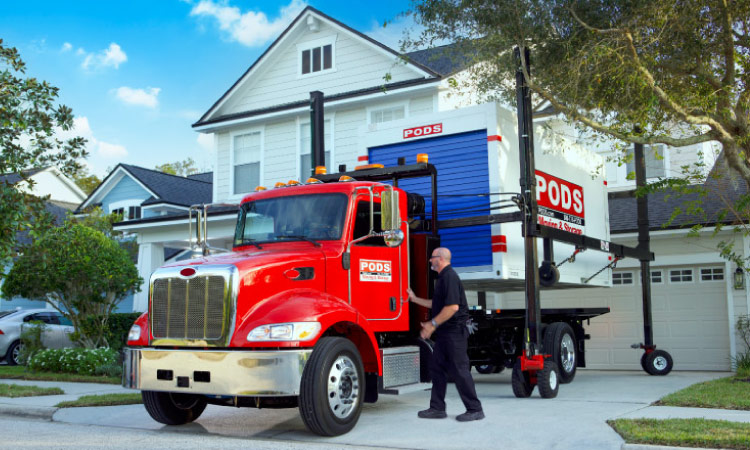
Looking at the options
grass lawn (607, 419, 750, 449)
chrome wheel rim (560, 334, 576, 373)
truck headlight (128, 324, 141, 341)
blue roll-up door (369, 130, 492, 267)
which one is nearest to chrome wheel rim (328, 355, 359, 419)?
truck headlight (128, 324, 141, 341)

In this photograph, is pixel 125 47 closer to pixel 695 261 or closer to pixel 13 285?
pixel 13 285

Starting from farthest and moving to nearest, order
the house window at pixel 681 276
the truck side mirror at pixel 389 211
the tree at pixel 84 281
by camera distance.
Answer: the house window at pixel 681 276
the tree at pixel 84 281
the truck side mirror at pixel 389 211

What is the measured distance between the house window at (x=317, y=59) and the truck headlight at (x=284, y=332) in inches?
605

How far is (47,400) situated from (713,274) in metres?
12.8

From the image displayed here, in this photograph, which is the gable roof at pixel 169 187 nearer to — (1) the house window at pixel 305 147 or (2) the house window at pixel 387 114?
(1) the house window at pixel 305 147

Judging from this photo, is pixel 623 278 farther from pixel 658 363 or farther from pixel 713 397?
pixel 713 397

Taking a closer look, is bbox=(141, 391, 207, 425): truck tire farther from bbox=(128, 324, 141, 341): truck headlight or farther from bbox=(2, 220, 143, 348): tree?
bbox=(2, 220, 143, 348): tree

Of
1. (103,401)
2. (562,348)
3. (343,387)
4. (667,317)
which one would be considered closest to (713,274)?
(667,317)

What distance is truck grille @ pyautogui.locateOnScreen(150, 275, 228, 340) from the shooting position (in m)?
7.34

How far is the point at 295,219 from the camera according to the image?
8578 millimetres

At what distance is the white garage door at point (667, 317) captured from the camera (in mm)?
15859

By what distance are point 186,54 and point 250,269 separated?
54.0ft

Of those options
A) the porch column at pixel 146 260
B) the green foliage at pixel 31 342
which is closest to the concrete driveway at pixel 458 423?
the green foliage at pixel 31 342

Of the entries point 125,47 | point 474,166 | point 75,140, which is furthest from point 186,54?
point 474,166
